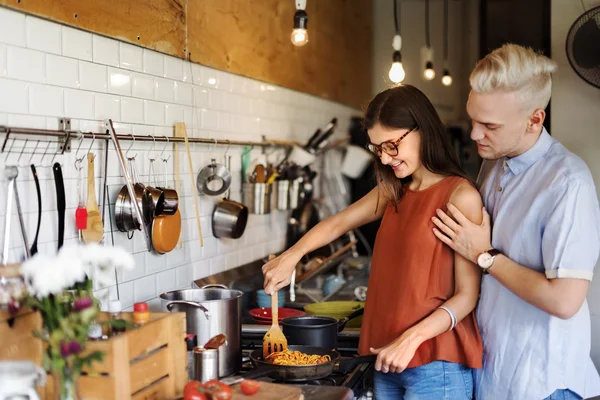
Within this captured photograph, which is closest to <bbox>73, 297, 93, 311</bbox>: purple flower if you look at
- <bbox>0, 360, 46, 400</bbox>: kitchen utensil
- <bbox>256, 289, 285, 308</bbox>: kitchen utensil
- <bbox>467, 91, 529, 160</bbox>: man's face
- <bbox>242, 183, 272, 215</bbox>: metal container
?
<bbox>0, 360, 46, 400</bbox>: kitchen utensil

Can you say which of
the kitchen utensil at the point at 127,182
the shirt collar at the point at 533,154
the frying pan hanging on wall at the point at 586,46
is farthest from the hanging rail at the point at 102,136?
the frying pan hanging on wall at the point at 586,46

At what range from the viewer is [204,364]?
2.39 m

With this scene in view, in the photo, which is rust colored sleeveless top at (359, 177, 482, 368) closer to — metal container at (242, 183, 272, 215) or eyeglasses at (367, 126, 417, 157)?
eyeglasses at (367, 126, 417, 157)

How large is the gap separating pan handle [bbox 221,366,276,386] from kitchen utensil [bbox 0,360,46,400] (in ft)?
1.90

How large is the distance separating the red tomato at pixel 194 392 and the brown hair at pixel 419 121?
1140 millimetres

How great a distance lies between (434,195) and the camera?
2.69 metres

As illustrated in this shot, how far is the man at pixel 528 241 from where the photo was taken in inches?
91.6

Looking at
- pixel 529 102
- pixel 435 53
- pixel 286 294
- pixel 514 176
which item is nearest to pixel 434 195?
pixel 514 176

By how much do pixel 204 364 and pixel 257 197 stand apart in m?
1.98

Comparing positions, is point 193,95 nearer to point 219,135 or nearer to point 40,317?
point 219,135

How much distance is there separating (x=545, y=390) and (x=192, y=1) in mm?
2464

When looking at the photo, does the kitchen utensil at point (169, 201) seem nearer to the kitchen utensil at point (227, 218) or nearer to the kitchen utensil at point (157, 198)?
the kitchen utensil at point (157, 198)

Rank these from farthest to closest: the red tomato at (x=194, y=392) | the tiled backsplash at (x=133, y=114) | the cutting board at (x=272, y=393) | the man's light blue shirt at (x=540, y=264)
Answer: the tiled backsplash at (x=133, y=114) < the man's light blue shirt at (x=540, y=264) < the cutting board at (x=272, y=393) < the red tomato at (x=194, y=392)

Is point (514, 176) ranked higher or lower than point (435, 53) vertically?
lower
